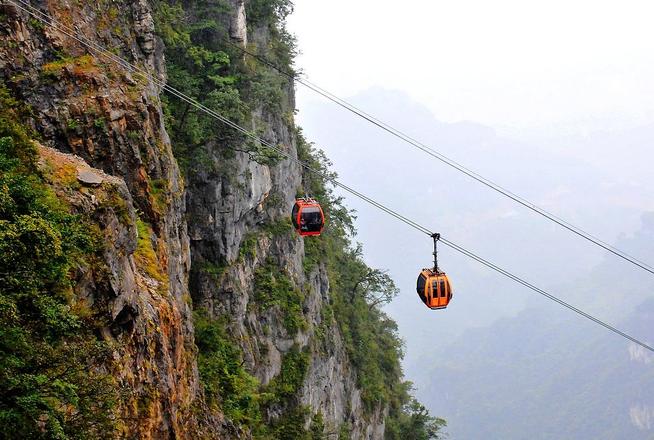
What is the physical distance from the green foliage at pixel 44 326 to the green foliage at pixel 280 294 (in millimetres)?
14182

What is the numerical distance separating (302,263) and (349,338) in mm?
7206

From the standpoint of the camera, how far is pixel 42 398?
7395mm

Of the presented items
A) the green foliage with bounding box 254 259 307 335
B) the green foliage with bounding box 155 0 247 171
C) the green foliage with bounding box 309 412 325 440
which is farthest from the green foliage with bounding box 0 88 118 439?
the green foliage with bounding box 309 412 325 440

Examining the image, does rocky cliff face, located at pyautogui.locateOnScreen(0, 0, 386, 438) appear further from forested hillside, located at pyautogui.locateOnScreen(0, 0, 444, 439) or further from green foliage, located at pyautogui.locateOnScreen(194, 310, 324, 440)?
green foliage, located at pyautogui.locateOnScreen(194, 310, 324, 440)

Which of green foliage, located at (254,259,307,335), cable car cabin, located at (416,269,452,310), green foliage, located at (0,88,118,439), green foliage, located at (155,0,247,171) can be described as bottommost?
green foliage, located at (0,88,118,439)

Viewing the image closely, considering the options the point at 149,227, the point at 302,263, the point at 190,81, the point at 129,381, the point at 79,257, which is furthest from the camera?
the point at 302,263

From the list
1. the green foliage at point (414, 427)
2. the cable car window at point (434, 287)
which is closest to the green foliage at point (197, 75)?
the cable car window at point (434, 287)

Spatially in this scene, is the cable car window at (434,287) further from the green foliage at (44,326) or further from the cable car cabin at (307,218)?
the green foliage at (44,326)

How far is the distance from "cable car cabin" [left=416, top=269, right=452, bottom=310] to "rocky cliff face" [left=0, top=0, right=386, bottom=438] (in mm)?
5986

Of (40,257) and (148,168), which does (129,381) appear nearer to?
(40,257)

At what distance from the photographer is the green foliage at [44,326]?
291 inches

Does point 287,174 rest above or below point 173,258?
above

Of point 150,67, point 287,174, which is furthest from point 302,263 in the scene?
point 150,67

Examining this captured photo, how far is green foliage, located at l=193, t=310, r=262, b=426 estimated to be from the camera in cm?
1702
